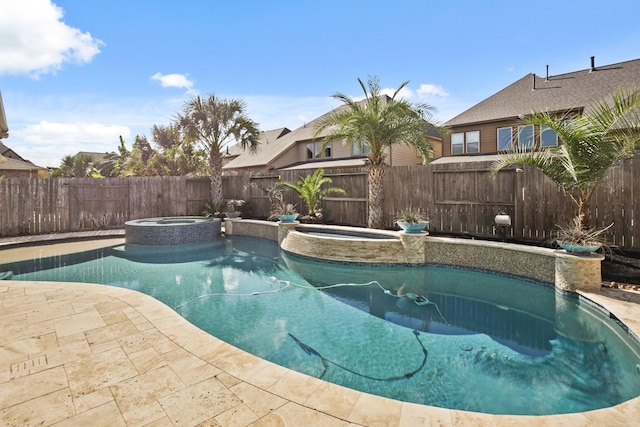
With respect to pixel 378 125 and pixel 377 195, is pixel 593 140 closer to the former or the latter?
pixel 378 125

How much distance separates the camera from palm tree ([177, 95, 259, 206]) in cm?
1497

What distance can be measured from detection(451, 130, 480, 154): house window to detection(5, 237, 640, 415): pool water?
42.9 ft

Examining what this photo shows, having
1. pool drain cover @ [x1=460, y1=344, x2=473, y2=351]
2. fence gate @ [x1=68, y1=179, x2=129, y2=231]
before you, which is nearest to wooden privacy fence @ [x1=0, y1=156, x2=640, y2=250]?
fence gate @ [x1=68, y1=179, x2=129, y2=231]

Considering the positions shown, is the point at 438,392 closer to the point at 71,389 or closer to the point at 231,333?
the point at 231,333

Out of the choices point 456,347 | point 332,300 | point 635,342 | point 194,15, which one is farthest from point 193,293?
point 194,15

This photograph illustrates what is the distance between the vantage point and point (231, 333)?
175 inches

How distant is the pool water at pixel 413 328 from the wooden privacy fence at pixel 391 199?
242cm

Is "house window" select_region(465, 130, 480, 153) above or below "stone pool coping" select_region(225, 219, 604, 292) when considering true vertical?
above

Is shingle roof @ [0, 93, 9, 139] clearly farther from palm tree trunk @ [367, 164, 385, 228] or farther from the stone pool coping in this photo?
palm tree trunk @ [367, 164, 385, 228]

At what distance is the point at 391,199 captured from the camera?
424 inches

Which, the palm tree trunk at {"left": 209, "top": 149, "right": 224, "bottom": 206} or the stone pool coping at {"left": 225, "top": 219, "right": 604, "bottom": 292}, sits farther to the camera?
the palm tree trunk at {"left": 209, "top": 149, "right": 224, "bottom": 206}

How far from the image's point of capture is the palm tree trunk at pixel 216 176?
15.8 meters

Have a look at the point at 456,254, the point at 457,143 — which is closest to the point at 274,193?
the point at 456,254

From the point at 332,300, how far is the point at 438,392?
2908 mm
